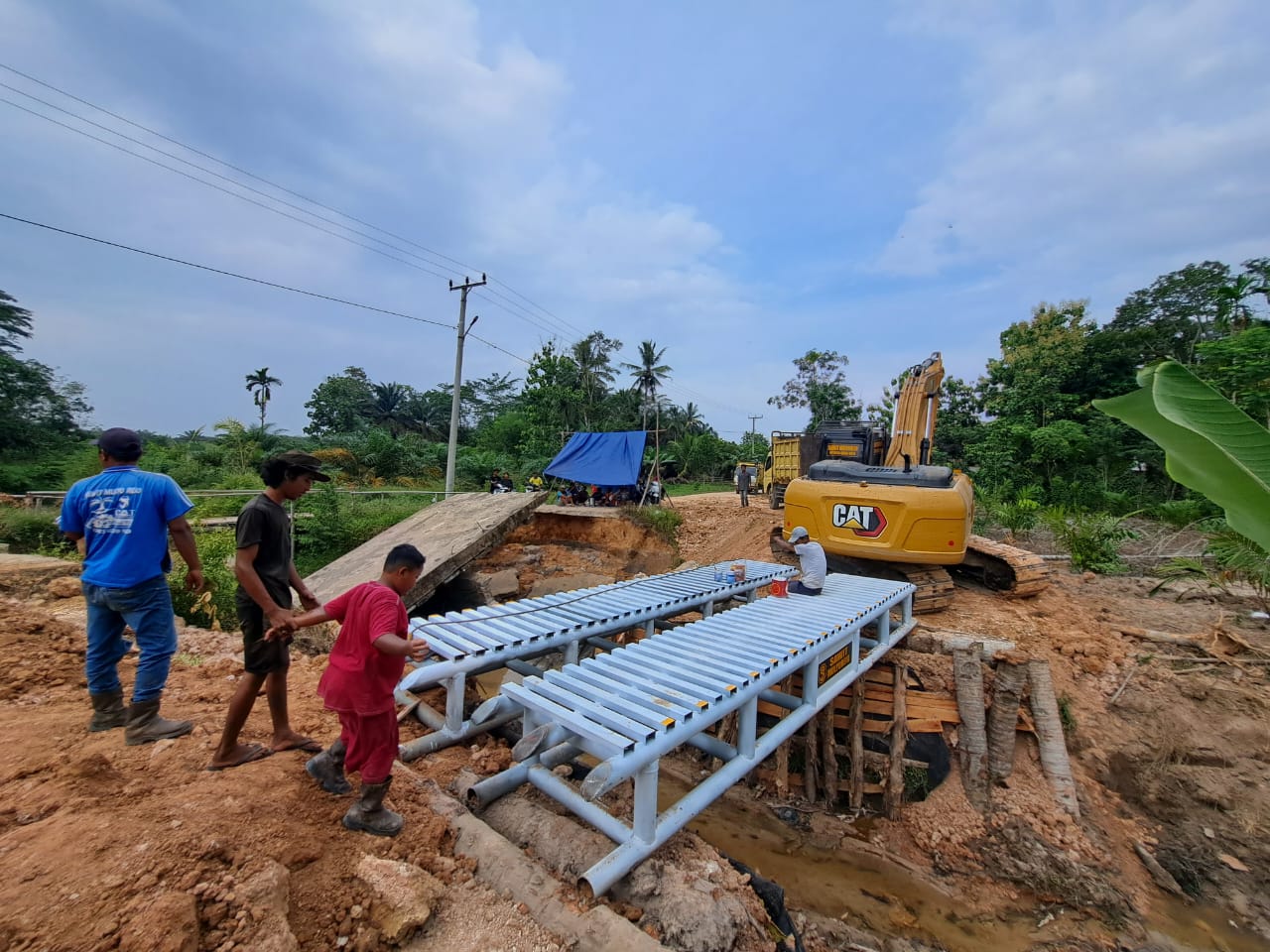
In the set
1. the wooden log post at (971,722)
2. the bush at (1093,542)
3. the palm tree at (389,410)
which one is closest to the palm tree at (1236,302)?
the bush at (1093,542)

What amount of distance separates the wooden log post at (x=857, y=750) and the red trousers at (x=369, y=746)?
406 cm

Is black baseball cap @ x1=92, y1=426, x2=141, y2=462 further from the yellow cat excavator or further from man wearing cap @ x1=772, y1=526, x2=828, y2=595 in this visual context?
the yellow cat excavator

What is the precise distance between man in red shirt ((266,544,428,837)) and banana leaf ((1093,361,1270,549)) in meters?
2.27

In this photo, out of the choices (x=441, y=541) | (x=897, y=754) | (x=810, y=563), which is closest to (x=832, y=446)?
(x=810, y=563)

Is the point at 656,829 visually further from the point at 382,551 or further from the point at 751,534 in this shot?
the point at 751,534

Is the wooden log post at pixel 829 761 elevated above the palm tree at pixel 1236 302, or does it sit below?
below

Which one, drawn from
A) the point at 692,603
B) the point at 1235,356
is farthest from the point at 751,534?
the point at 1235,356

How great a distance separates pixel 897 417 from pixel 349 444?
76.8ft

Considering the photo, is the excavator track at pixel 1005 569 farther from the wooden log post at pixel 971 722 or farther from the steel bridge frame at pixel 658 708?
the steel bridge frame at pixel 658 708

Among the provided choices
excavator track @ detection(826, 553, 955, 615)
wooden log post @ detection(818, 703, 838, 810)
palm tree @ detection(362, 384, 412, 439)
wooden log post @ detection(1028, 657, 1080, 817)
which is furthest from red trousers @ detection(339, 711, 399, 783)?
palm tree @ detection(362, 384, 412, 439)

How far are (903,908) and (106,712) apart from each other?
484cm

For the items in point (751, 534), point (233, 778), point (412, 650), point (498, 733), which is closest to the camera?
point (412, 650)

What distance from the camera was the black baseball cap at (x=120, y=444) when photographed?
8.31ft

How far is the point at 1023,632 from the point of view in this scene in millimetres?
5699
